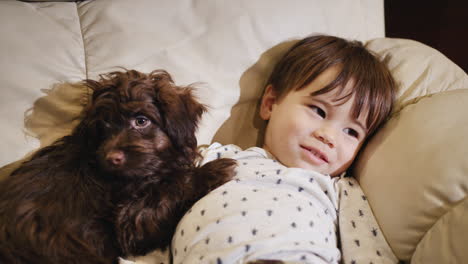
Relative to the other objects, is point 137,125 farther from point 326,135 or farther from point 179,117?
point 326,135

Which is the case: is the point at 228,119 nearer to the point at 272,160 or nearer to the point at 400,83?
the point at 272,160

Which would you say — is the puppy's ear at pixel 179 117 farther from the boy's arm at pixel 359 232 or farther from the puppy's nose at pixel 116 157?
the boy's arm at pixel 359 232

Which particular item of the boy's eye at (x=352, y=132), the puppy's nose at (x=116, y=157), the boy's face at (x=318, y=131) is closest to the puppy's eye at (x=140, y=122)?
the puppy's nose at (x=116, y=157)

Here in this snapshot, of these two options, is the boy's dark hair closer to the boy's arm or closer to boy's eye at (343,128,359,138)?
boy's eye at (343,128,359,138)

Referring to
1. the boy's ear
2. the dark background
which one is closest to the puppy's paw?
the boy's ear

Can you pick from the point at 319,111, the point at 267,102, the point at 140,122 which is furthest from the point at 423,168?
the point at 140,122

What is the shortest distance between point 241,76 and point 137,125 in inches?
21.6

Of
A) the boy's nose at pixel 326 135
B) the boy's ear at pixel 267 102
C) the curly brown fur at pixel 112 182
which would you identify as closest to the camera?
the curly brown fur at pixel 112 182

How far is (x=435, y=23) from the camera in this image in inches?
105

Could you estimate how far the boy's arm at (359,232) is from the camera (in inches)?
42.4

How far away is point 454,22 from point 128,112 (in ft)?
8.62

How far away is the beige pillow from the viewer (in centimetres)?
96

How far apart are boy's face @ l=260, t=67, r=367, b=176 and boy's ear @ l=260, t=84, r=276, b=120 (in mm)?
111

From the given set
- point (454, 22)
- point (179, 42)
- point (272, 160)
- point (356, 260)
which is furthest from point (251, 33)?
point (454, 22)
